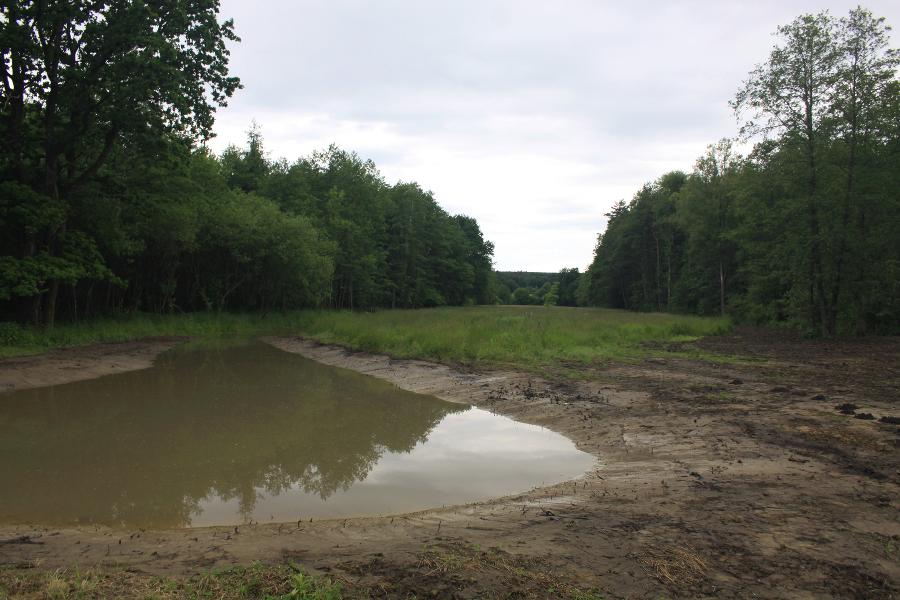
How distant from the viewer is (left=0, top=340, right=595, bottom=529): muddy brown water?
15.8ft

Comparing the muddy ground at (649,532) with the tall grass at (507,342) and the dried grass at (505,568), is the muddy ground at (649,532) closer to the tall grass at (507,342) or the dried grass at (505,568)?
the dried grass at (505,568)

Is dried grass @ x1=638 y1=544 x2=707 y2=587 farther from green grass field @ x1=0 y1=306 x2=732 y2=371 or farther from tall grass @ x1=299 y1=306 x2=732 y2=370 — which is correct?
tall grass @ x1=299 y1=306 x2=732 y2=370

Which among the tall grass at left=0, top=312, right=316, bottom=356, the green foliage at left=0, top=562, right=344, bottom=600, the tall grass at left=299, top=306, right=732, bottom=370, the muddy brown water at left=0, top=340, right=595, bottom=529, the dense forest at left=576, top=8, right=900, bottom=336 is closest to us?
the green foliage at left=0, top=562, right=344, bottom=600

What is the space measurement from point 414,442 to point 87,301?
2166cm

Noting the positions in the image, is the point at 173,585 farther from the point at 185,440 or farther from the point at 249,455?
the point at 185,440

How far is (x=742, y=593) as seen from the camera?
2777 mm

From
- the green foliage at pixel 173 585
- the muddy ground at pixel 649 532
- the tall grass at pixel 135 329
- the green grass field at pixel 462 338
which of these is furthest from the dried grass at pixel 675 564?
the tall grass at pixel 135 329

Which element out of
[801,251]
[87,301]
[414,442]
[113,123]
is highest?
[113,123]

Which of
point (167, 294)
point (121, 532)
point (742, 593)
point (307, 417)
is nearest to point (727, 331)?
point (307, 417)

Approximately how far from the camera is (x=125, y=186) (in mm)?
18562

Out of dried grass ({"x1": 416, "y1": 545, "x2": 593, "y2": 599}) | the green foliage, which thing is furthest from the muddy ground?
the green foliage

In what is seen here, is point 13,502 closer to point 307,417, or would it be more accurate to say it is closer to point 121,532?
point 121,532

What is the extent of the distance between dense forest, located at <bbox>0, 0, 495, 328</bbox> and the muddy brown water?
8.95m

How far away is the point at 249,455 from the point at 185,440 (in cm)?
141
